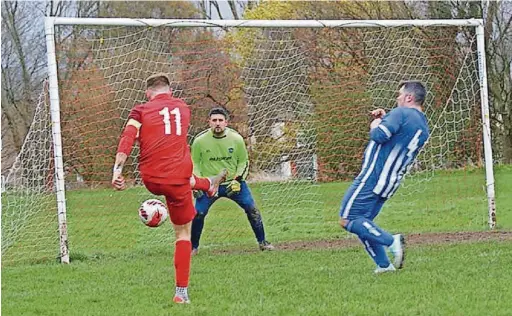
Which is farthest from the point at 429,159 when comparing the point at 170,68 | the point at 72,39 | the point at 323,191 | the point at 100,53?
the point at 72,39

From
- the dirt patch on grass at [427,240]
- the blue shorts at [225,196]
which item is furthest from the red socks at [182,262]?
the dirt patch on grass at [427,240]

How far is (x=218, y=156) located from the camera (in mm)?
10922

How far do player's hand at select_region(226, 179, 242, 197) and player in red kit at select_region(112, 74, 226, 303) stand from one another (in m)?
3.46

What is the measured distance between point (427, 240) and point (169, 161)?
524 centimetres

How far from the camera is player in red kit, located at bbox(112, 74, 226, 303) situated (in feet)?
23.2

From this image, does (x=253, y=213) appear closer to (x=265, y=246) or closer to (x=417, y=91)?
(x=265, y=246)

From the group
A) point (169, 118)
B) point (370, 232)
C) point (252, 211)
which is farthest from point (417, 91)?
point (252, 211)

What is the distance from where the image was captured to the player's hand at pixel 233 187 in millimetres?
10750

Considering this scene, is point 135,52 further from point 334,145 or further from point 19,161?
A: point 334,145

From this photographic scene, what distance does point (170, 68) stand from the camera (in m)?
14.0

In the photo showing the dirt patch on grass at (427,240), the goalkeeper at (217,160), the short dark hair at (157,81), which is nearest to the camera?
the short dark hair at (157,81)

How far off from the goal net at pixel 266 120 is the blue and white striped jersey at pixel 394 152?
3912 mm

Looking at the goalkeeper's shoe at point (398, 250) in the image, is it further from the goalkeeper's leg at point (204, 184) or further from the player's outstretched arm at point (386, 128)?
the goalkeeper's leg at point (204, 184)

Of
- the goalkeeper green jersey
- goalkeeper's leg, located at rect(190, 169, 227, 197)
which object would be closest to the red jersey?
goalkeeper's leg, located at rect(190, 169, 227, 197)
